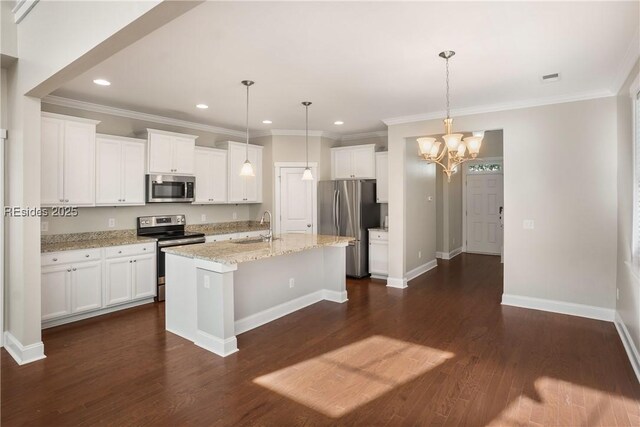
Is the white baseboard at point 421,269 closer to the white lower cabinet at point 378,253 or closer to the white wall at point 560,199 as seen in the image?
the white lower cabinet at point 378,253

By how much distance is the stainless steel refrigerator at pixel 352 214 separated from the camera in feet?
20.2

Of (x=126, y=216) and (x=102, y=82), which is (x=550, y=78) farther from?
(x=126, y=216)

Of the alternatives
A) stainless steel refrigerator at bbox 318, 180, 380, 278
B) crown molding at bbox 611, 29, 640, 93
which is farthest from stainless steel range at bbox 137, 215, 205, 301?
crown molding at bbox 611, 29, 640, 93

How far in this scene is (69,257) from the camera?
4031mm

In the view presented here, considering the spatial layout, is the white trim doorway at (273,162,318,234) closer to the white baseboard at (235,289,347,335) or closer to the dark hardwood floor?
the white baseboard at (235,289,347,335)

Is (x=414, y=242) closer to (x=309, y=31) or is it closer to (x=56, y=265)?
(x=309, y=31)

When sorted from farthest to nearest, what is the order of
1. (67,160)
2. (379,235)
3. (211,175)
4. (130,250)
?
(379,235), (211,175), (130,250), (67,160)

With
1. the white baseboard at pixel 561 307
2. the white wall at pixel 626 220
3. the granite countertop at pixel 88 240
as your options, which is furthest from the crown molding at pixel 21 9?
the white baseboard at pixel 561 307

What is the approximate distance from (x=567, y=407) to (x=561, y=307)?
2.32 metres

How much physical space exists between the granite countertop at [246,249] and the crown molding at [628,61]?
10.5 ft

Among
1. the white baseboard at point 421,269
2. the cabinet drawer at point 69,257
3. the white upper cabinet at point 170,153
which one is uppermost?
the white upper cabinet at point 170,153

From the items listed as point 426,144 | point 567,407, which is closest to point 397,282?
point 426,144

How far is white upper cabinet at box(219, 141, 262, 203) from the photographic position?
20.3 ft

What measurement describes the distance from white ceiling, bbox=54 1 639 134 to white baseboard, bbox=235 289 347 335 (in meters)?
2.52
